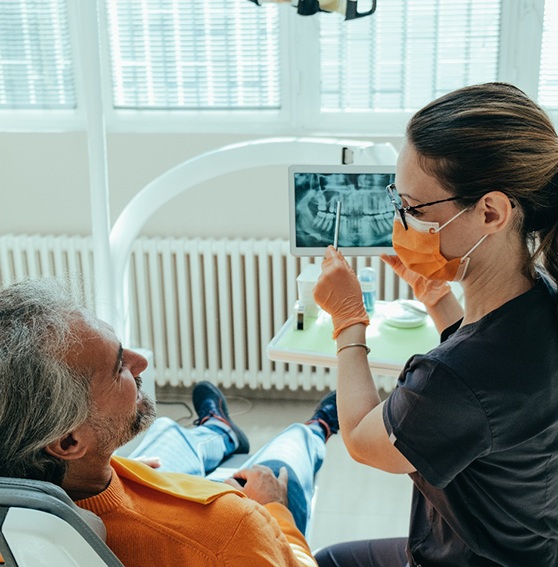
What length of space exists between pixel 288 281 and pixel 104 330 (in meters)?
1.88

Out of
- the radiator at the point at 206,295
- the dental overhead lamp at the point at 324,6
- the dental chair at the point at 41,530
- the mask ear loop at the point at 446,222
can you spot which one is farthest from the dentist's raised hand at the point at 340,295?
the radiator at the point at 206,295

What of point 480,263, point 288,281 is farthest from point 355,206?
point 288,281

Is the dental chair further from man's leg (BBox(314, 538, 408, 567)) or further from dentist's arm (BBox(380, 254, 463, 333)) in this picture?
dentist's arm (BBox(380, 254, 463, 333))

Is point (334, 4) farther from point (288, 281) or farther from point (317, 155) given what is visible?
point (288, 281)

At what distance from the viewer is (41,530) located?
93cm

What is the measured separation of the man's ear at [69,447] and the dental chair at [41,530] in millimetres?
147

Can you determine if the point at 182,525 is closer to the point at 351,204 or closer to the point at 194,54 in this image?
the point at 351,204

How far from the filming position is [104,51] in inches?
127

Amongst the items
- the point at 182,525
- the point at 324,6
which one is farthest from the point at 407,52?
the point at 182,525

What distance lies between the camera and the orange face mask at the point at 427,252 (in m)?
1.30

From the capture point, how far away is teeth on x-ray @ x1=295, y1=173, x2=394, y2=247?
5.97 ft

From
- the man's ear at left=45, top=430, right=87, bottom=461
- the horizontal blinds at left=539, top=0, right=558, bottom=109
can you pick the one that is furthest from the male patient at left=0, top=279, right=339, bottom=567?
the horizontal blinds at left=539, top=0, right=558, bottom=109

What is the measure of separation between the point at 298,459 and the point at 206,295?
1.32m

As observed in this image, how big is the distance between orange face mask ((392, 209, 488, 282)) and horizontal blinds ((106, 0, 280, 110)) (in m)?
1.92
